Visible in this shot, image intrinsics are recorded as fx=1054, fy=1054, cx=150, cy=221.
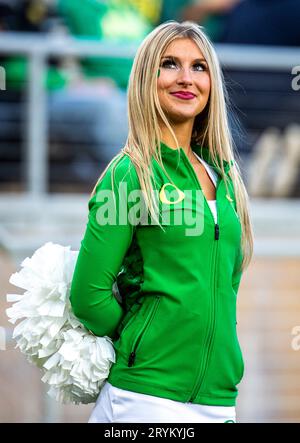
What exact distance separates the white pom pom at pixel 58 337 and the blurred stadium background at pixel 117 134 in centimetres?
259

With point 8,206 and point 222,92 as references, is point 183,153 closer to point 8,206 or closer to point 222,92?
point 222,92

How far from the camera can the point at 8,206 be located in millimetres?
5945

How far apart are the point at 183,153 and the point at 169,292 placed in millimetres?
377

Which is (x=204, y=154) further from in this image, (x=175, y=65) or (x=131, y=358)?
(x=131, y=358)

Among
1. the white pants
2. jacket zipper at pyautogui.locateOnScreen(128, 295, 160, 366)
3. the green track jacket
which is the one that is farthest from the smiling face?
the white pants

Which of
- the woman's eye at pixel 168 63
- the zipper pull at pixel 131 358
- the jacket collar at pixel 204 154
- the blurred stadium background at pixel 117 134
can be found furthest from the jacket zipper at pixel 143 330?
the blurred stadium background at pixel 117 134

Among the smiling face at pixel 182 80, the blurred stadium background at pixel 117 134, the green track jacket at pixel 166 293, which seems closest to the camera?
the green track jacket at pixel 166 293

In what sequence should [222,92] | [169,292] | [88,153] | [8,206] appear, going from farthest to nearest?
[88,153] → [8,206] → [222,92] → [169,292]

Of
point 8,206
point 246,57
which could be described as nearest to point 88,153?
point 8,206

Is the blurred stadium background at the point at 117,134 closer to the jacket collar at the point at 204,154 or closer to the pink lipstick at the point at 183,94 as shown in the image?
the jacket collar at the point at 204,154

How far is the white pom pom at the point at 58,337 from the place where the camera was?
108 inches

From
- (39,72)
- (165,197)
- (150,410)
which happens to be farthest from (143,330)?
(39,72)

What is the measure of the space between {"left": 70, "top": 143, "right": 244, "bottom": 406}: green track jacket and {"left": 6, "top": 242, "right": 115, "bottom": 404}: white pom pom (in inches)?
2.4

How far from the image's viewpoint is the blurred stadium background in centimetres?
595
